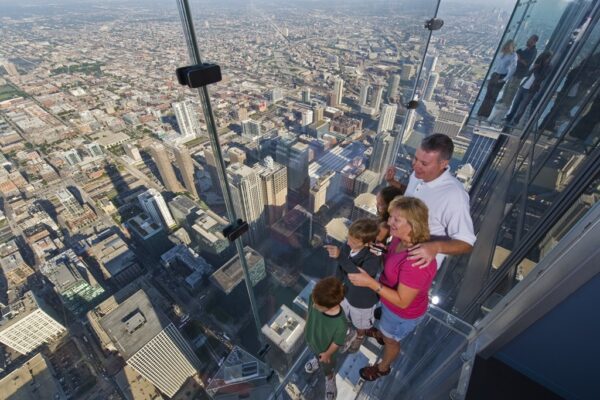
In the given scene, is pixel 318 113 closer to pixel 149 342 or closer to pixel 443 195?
pixel 149 342

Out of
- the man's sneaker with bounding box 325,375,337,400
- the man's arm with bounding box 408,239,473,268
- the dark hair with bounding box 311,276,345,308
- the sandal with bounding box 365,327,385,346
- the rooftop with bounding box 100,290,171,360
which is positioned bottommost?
the rooftop with bounding box 100,290,171,360

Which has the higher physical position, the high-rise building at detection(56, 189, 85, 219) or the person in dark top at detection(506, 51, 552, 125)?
the person in dark top at detection(506, 51, 552, 125)

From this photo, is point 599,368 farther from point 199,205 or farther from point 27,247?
point 27,247

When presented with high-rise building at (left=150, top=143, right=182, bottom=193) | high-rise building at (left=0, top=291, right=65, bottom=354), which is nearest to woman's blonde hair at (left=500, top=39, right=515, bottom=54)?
high-rise building at (left=0, top=291, right=65, bottom=354)

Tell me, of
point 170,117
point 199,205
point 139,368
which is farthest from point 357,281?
point 170,117

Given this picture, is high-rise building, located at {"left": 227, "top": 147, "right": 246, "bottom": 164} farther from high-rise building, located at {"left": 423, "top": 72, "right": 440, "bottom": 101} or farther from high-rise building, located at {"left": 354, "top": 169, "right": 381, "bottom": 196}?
high-rise building, located at {"left": 423, "top": 72, "right": 440, "bottom": 101}

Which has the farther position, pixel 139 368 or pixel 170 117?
pixel 170 117

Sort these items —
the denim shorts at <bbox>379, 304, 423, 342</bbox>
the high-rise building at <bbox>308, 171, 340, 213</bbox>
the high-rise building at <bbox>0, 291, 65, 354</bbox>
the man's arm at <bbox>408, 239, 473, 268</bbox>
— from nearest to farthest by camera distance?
1. the man's arm at <bbox>408, 239, 473, 268</bbox>
2. the denim shorts at <bbox>379, 304, 423, 342</bbox>
3. the high-rise building at <bbox>0, 291, 65, 354</bbox>
4. the high-rise building at <bbox>308, 171, 340, 213</bbox>
